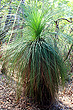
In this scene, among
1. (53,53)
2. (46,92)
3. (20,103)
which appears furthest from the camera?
(20,103)

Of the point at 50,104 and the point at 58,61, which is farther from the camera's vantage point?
the point at 50,104

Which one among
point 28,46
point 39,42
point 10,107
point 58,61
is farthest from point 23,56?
point 10,107

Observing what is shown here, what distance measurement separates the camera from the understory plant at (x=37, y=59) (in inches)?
47.3

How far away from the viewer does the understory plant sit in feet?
3.94

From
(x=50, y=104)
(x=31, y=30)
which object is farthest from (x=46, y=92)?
(x=31, y=30)

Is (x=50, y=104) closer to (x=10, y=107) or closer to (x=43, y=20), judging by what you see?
(x=10, y=107)

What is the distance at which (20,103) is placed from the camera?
58.3 inches

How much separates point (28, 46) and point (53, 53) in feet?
0.97

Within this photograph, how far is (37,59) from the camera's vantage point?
3.95 ft

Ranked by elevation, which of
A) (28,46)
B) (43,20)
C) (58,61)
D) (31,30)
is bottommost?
(58,61)

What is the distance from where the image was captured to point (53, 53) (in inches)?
48.1

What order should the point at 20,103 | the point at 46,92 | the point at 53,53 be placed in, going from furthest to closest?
the point at 20,103, the point at 46,92, the point at 53,53

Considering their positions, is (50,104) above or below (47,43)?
below

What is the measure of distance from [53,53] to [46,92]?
19.2 inches
